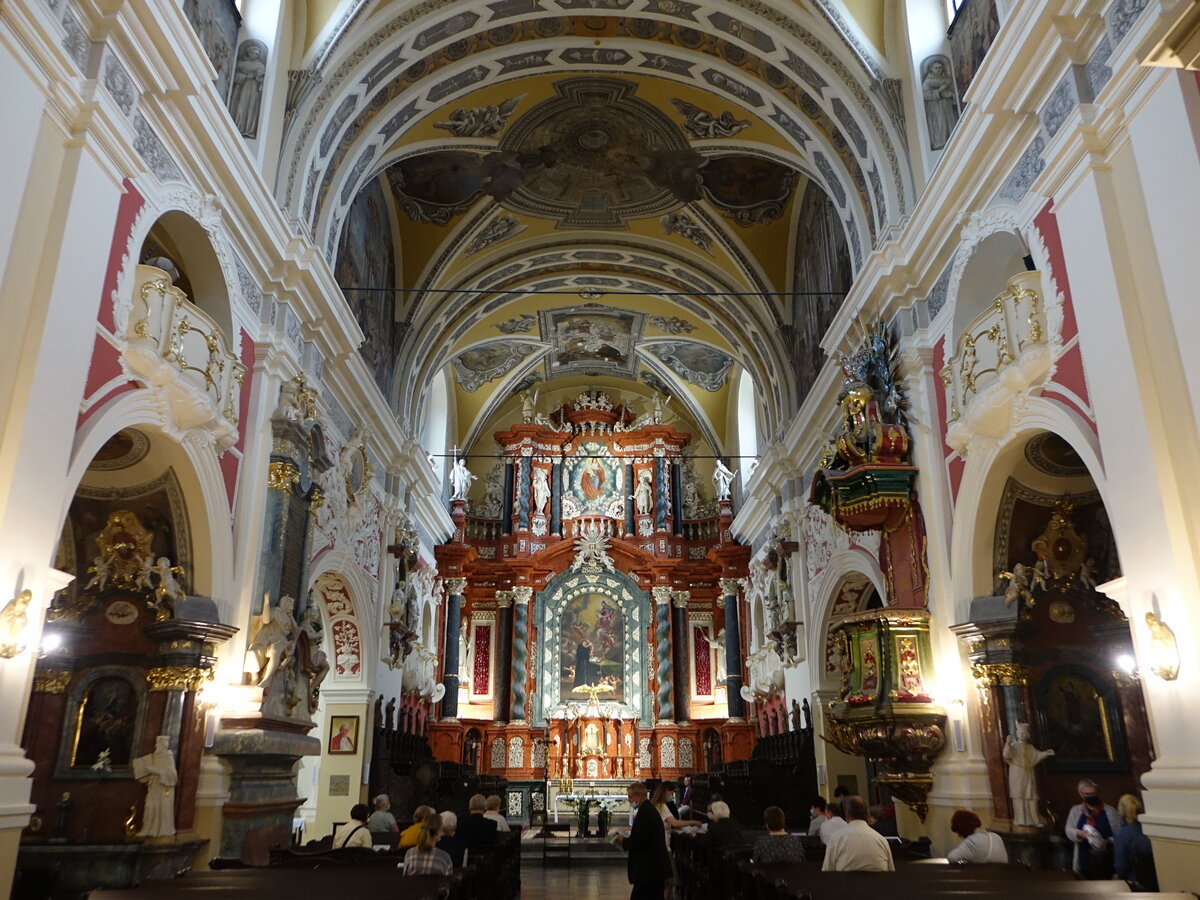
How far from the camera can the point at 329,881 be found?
19.2 ft

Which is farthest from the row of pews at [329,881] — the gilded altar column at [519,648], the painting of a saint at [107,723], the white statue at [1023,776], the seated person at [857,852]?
the gilded altar column at [519,648]

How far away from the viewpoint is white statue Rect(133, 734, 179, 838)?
795 cm

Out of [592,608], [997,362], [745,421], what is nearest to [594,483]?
[592,608]

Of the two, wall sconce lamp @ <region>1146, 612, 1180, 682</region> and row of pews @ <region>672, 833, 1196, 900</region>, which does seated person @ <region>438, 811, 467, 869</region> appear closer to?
row of pews @ <region>672, 833, 1196, 900</region>

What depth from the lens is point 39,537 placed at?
19.8 ft

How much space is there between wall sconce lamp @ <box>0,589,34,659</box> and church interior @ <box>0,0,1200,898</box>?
0.04 meters

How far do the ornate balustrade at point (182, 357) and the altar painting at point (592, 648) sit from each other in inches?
534

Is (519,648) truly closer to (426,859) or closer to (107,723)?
(107,723)

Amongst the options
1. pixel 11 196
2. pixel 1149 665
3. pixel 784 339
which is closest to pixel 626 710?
pixel 784 339

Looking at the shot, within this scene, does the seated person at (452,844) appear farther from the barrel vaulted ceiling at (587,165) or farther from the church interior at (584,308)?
the barrel vaulted ceiling at (587,165)

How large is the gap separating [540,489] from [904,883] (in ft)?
58.8

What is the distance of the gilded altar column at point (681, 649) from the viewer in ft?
68.2

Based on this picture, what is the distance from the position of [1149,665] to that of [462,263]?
12.5 metres

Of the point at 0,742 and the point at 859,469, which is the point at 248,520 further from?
the point at 859,469
